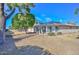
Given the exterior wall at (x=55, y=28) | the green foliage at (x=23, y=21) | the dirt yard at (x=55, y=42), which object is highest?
the green foliage at (x=23, y=21)

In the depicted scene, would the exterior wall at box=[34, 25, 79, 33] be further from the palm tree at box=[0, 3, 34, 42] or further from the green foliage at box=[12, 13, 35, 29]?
the palm tree at box=[0, 3, 34, 42]

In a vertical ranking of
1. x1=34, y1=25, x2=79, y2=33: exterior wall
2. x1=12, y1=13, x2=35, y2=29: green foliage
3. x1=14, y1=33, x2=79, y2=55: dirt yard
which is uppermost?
x1=12, y1=13, x2=35, y2=29: green foliage

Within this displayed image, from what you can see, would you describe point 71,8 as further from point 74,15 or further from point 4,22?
point 4,22

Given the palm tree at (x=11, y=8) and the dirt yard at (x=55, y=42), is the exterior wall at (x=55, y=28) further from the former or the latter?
the palm tree at (x=11, y=8)

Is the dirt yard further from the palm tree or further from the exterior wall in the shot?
the palm tree

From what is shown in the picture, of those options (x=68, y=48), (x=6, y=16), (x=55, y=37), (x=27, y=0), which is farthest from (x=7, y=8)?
(x=68, y=48)

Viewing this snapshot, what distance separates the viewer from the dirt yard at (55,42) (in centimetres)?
178

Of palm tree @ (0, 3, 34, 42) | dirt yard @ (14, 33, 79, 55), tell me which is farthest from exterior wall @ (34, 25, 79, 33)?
palm tree @ (0, 3, 34, 42)

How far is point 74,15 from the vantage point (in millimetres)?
1780

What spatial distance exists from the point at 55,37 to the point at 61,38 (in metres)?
0.05

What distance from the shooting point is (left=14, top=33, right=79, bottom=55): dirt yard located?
5.83 feet

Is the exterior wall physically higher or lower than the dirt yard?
higher

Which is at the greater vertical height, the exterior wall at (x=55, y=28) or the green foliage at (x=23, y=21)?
the green foliage at (x=23, y=21)

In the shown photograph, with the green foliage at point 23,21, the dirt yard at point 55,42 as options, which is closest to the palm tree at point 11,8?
the green foliage at point 23,21
